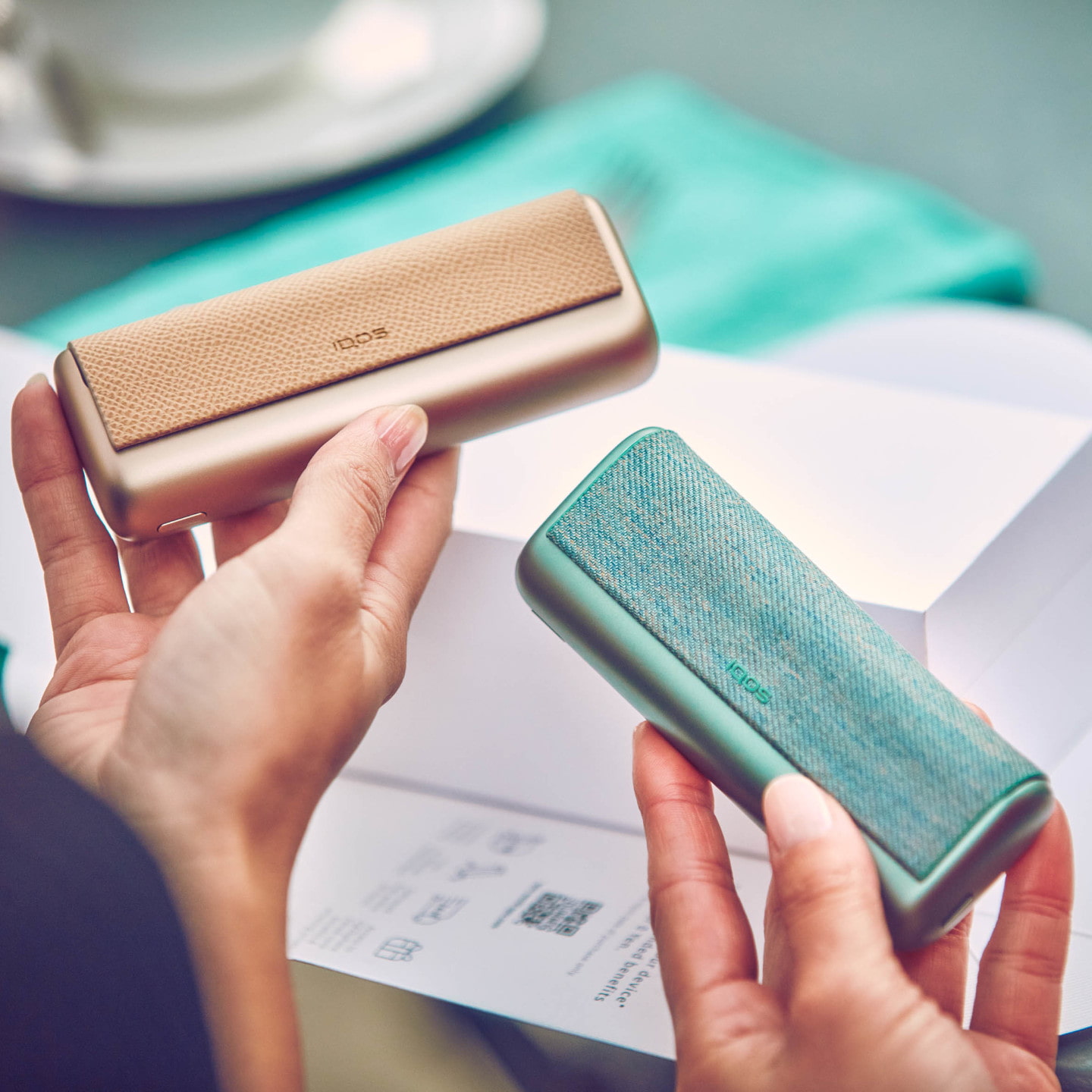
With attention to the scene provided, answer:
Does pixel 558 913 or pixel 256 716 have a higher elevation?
pixel 256 716

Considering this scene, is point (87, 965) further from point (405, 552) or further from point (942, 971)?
point (942, 971)

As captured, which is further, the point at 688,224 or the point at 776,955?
the point at 688,224

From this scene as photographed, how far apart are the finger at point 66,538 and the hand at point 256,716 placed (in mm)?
49

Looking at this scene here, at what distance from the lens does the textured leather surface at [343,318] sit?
18.1 inches

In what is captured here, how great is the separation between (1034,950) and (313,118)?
939mm

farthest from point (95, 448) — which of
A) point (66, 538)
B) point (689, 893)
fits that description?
point (689, 893)

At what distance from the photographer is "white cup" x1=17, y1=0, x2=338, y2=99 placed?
2.76 ft

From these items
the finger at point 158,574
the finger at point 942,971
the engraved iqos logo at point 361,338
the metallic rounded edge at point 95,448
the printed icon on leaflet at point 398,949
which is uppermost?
the engraved iqos logo at point 361,338

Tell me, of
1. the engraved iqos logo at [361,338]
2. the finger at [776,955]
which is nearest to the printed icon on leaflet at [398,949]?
the finger at [776,955]

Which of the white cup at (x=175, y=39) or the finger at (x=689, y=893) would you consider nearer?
the finger at (x=689, y=893)

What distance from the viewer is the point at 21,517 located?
25.1 inches

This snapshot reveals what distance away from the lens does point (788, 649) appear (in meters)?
0.41

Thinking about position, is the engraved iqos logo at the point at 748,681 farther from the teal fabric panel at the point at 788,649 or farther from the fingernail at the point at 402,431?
the fingernail at the point at 402,431

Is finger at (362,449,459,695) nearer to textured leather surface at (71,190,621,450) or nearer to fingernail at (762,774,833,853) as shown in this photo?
textured leather surface at (71,190,621,450)
